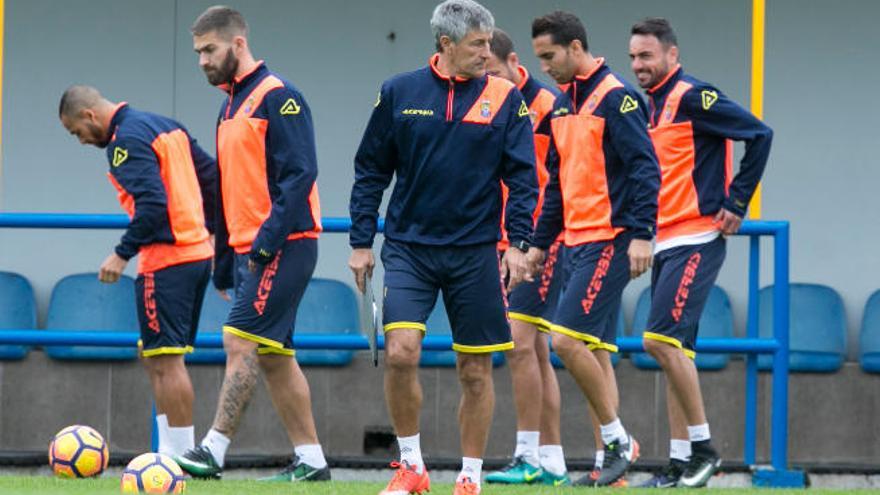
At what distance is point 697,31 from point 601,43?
23.8 inches

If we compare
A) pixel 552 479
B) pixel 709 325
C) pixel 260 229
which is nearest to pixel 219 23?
pixel 260 229

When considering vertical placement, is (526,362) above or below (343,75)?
below

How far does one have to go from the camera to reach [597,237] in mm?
9227

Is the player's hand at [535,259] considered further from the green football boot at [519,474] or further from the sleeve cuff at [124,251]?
the sleeve cuff at [124,251]

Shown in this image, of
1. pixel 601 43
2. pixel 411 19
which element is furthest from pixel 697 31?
pixel 411 19

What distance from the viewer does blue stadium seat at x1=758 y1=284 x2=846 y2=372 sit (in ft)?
39.1

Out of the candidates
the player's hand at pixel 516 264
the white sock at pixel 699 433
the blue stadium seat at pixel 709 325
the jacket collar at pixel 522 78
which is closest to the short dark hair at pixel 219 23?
the jacket collar at pixel 522 78

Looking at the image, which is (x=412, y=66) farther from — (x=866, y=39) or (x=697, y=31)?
(x=866, y=39)

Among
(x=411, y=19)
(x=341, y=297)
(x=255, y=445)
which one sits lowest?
(x=255, y=445)

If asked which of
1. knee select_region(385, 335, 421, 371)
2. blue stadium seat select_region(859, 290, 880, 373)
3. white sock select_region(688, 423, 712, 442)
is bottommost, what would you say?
white sock select_region(688, 423, 712, 442)

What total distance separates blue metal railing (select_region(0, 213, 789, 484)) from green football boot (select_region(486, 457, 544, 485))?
877mm

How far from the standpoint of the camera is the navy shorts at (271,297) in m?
8.95

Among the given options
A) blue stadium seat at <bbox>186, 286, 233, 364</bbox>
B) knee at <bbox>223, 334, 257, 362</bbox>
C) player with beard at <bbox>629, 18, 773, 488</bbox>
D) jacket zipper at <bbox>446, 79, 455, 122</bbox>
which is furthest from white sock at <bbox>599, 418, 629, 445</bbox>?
blue stadium seat at <bbox>186, 286, 233, 364</bbox>

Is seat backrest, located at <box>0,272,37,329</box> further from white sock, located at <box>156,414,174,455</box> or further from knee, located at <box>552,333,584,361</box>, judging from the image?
knee, located at <box>552,333,584,361</box>
